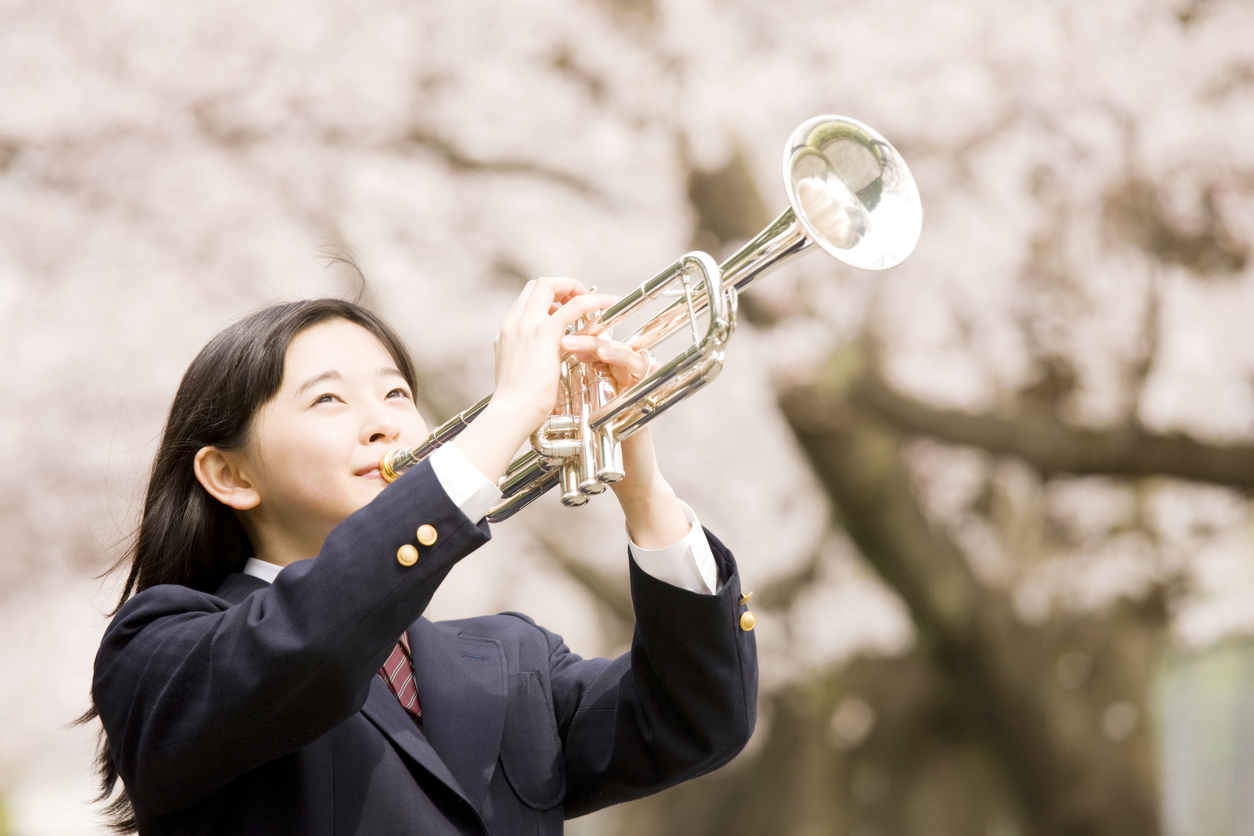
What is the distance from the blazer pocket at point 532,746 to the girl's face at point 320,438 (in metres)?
0.43

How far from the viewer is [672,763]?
181 centimetres

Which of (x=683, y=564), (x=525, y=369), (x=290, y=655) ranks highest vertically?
(x=525, y=369)

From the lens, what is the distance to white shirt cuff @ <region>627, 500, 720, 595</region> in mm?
1738

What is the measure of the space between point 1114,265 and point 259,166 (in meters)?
4.82

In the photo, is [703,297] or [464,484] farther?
[703,297]

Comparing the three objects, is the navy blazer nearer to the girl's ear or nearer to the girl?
the girl

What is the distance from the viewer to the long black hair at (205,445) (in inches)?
71.1

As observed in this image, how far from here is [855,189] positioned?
188 cm

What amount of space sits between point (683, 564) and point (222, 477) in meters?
0.77

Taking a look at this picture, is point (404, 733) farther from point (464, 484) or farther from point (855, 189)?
point (855, 189)

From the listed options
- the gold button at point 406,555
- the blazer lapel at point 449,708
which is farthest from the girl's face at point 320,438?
the gold button at point 406,555

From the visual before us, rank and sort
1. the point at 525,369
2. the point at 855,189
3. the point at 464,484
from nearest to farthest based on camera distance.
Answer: the point at 464,484
the point at 525,369
the point at 855,189

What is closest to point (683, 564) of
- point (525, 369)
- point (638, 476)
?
point (638, 476)

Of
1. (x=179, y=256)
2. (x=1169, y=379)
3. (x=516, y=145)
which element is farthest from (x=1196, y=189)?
(x=179, y=256)
